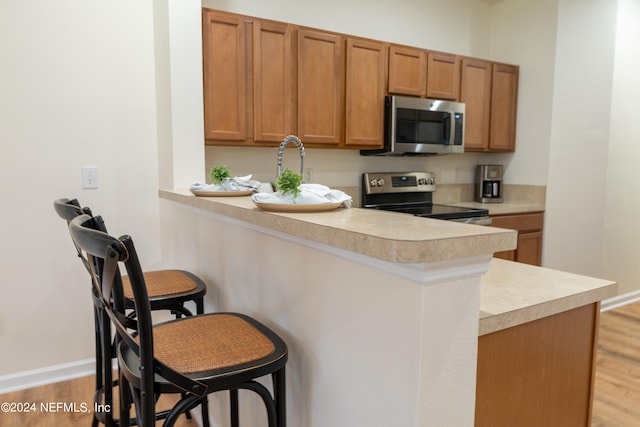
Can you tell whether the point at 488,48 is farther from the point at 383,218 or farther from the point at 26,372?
the point at 26,372

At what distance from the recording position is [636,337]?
334 centimetres

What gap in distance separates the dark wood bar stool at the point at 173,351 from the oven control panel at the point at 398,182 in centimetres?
237

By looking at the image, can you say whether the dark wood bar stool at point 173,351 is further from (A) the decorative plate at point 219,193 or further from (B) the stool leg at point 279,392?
(A) the decorative plate at point 219,193

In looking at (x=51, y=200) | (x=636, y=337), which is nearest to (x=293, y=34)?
(x=51, y=200)

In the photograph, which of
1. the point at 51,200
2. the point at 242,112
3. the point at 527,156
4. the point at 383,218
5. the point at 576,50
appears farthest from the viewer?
the point at 527,156

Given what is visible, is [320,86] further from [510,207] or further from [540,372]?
[540,372]

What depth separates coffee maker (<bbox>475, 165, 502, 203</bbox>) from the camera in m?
4.18

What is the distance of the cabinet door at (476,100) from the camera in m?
3.73

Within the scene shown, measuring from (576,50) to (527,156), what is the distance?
0.95 metres

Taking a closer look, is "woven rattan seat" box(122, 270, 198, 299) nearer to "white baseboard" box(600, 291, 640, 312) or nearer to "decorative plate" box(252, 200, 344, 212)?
"decorative plate" box(252, 200, 344, 212)

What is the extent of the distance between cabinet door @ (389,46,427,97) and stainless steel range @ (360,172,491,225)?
694 millimetres

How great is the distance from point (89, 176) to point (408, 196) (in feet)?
8.06

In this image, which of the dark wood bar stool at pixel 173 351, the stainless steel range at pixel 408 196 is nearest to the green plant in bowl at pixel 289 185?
the dark wood bar stool at pixel 173 351

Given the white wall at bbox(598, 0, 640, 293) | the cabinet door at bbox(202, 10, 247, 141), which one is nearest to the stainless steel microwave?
the cabinet door at bbox(202, 10, 247, 141)
